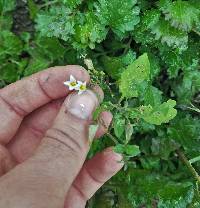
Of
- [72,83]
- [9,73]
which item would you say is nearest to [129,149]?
[72,83]

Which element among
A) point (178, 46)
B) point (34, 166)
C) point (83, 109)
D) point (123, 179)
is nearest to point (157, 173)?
point (123, 179)

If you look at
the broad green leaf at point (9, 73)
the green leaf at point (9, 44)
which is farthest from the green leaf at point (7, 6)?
the broad green leaf at point (9, 73)

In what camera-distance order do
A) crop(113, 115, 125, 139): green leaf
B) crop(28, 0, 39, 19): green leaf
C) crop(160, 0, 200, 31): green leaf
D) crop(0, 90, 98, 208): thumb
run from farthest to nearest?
1. crop(28, 0, 39, 19): green leaf
2. crop(160, 0, 200, 31): green leaf
3. crop(113, 115, 125, 139): green leaf
4. crop(0, 90, 98, 208): thumb

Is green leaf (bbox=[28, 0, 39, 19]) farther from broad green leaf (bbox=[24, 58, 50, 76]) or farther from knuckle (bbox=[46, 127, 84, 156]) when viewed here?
knuckle (bbox=[46, 127, 84, 156])

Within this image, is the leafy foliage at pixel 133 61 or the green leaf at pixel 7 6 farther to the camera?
the green leaf at pixel 7 6

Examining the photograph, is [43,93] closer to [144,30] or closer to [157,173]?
[144,30]

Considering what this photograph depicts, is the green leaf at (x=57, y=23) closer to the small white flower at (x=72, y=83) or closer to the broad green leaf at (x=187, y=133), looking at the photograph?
the small white flower at (x=72, y=83)

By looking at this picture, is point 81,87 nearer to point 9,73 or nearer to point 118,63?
point 118,63

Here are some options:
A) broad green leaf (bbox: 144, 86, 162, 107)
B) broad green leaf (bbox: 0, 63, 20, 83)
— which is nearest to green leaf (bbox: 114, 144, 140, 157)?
broad green leaf (bbox: 144, 86, 162, 107)
